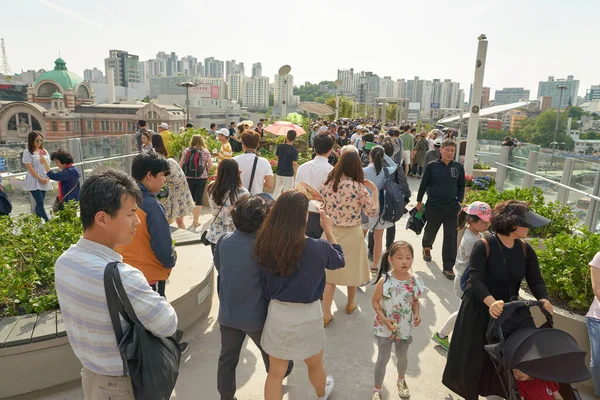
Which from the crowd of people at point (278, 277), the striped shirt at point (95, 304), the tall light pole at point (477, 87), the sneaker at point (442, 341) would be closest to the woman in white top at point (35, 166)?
the crowd of people at point (278, 277)

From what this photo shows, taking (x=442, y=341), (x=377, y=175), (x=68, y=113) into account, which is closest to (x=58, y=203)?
(x=377, y=175)

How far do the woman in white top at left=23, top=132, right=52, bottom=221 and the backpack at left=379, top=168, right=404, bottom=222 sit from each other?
536cm

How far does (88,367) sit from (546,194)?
23.5ft

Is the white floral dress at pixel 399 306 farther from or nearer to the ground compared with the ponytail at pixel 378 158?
nearer to the ground

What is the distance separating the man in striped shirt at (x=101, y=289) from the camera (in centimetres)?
171

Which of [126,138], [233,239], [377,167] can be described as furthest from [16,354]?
[126,138]

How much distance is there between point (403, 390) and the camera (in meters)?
3.38

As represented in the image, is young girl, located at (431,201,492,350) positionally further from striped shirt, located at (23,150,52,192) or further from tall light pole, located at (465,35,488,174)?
striped shirt, located at (23,150,52,192)

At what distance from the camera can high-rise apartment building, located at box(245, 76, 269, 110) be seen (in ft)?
626

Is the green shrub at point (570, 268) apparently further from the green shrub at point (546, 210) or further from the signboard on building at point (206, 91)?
the signboard on building at point (206, 91)

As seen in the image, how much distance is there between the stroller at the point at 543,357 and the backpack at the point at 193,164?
18.6 ft

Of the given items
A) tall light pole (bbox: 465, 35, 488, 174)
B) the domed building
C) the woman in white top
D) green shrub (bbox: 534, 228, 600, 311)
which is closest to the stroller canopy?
green shrub (bbox: 534, 228, 600, 311)

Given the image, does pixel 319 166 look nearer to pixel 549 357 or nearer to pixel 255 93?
pixel 549 357

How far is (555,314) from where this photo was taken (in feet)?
12.1
